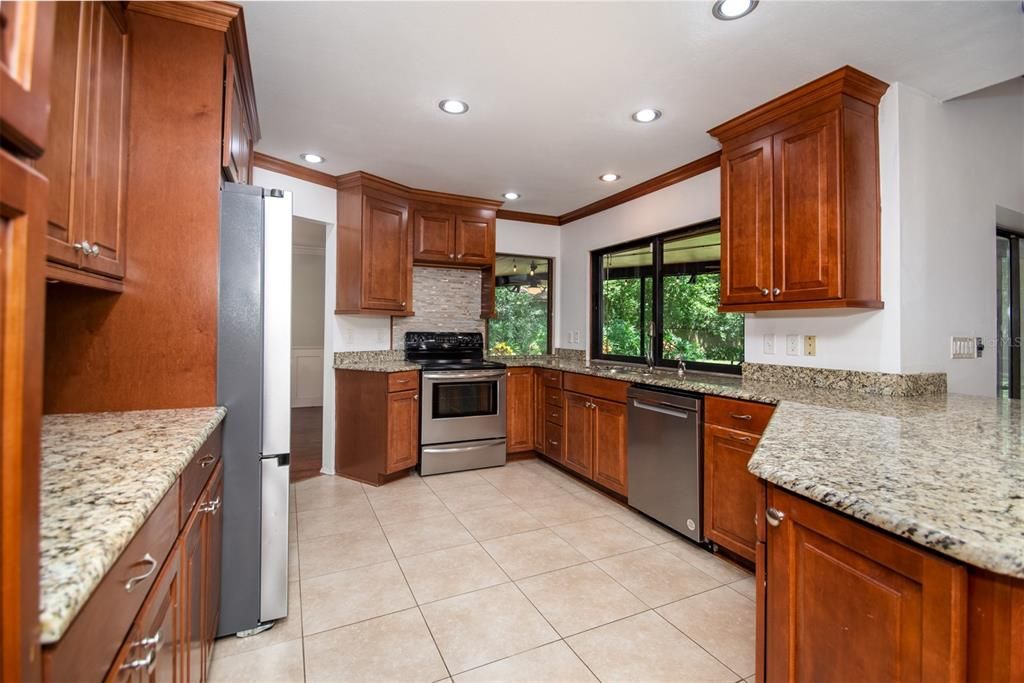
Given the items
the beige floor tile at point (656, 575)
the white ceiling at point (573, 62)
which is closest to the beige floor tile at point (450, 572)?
the beige floor tile at point (656, 575)

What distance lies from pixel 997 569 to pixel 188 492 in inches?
64.5

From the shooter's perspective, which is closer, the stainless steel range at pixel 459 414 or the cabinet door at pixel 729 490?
the cabinet door at pixel 729 490

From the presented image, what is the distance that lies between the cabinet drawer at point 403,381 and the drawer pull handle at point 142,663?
2661 mm

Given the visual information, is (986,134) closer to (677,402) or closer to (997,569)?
(677,402)

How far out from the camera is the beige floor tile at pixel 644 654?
5.29 feet

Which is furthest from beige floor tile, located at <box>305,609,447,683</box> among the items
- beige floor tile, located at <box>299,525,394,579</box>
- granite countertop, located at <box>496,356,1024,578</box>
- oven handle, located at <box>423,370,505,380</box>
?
oven handle, located at <box>423,370,505,380</box>

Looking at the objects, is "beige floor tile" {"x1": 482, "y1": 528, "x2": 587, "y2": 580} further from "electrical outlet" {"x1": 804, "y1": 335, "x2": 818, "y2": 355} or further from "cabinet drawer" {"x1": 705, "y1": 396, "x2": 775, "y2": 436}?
"electrical outlet" {"x1": 804, "y1": 335, "x2": 818, "y2": 355}

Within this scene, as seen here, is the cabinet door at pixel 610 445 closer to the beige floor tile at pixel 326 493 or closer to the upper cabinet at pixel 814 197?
the upper cabinet at pixel 814 197

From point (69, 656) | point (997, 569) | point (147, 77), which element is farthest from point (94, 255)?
point (997, 569)

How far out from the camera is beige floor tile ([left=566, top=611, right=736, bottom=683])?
161 cm

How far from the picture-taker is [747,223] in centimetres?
252

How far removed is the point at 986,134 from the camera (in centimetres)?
253

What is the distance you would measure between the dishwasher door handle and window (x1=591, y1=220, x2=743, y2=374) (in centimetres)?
72

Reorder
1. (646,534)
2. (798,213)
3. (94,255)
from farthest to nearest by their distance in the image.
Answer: (646,534), (798,213), (94,255)
